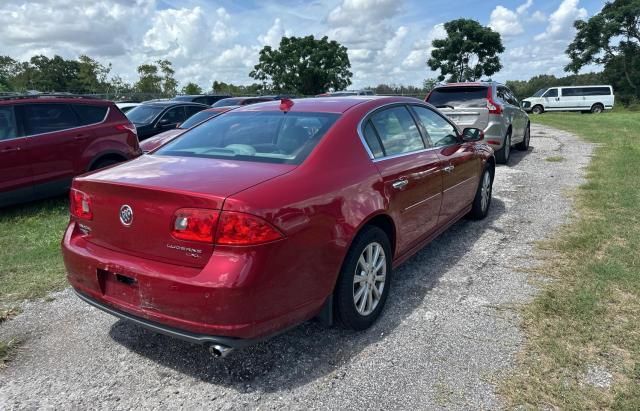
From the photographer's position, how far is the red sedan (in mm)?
2465

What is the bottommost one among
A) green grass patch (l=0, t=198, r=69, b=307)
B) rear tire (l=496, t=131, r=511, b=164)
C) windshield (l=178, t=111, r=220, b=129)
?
green grass patch (l=0, t=198, r=69, b=307)

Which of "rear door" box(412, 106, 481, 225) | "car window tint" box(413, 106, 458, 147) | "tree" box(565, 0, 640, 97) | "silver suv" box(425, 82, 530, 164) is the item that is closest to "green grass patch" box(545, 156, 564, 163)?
"silver suv" box(425, 82, 530, 164)

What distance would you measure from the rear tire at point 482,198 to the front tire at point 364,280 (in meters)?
2.61

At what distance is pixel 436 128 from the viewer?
15.5ft

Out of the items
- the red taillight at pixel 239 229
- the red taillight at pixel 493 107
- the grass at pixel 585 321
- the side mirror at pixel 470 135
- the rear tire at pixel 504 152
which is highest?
the red taillight at pixel 493 107

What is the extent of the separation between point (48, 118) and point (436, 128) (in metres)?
5.58

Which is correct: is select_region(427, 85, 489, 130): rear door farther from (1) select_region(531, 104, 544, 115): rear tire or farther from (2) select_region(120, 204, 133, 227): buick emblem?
(1) select_region(531, 104, 544, 115): rear tire

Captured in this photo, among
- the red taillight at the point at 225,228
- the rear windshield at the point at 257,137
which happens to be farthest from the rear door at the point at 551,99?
the red taillight at the point at 225,228

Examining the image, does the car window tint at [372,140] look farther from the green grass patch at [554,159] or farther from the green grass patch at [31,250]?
the green grass patch at [554,159]

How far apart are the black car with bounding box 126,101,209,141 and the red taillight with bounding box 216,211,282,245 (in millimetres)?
9710

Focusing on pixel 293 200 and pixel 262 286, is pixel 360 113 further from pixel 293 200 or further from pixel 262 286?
pixel 262 286

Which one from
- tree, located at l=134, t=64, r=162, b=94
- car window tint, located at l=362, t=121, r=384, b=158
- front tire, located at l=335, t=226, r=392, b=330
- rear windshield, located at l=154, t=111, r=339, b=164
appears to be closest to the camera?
front tire, located at l=335, t=226, r=392, b=330

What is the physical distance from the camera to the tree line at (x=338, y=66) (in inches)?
1638

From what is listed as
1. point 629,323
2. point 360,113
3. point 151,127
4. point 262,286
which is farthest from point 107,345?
point 151,127
